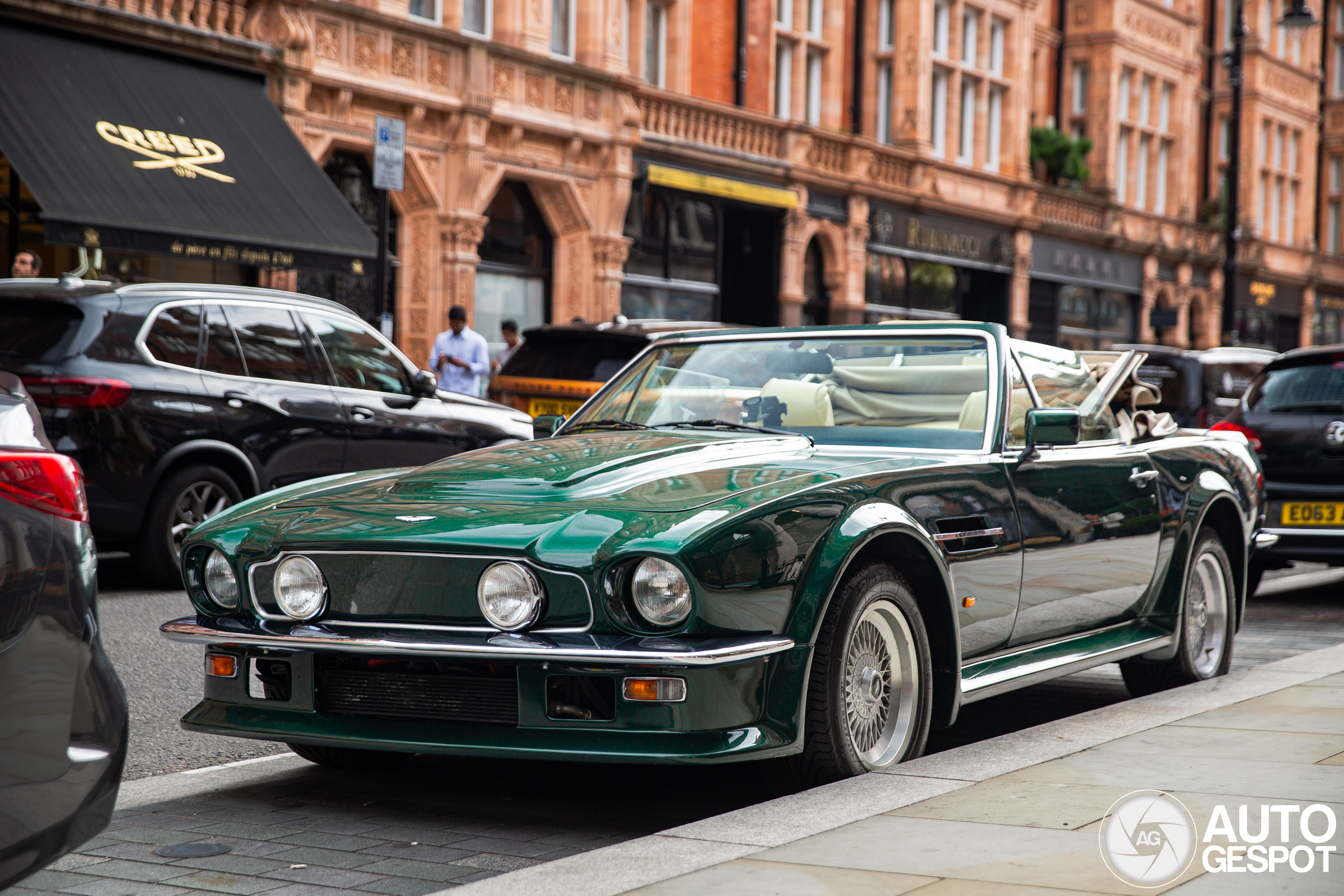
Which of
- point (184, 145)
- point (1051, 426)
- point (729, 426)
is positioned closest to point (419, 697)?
point (729, 426)

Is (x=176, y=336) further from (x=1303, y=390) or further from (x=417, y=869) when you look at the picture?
(x=1303, y=390)

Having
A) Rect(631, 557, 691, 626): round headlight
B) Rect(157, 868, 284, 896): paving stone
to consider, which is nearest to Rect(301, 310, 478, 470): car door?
Rect(631, 557, 691, 626): round headlight

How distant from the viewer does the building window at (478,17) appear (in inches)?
789

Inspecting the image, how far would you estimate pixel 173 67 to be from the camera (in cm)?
1639

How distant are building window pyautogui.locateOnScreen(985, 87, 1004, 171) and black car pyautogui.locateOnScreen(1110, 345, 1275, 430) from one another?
50.7ft

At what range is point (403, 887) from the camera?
3.79 meters

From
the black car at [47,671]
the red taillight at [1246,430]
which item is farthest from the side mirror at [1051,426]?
the red taillight at [1246,430]

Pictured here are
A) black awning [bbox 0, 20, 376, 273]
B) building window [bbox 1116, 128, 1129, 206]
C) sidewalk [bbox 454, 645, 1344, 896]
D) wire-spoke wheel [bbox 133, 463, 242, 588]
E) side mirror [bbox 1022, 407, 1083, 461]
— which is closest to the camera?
sidewalk [bbox 454, 645, 1344, 896]

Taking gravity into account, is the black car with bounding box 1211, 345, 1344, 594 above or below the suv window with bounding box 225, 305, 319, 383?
below

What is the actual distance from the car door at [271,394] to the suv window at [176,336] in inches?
3.5

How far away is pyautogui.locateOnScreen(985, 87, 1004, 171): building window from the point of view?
3127 centimetres

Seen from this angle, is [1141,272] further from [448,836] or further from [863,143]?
[448,836]

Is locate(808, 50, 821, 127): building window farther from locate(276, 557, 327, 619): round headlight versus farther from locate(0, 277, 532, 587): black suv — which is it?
locate(276, 557, 327, 619): round headlight
